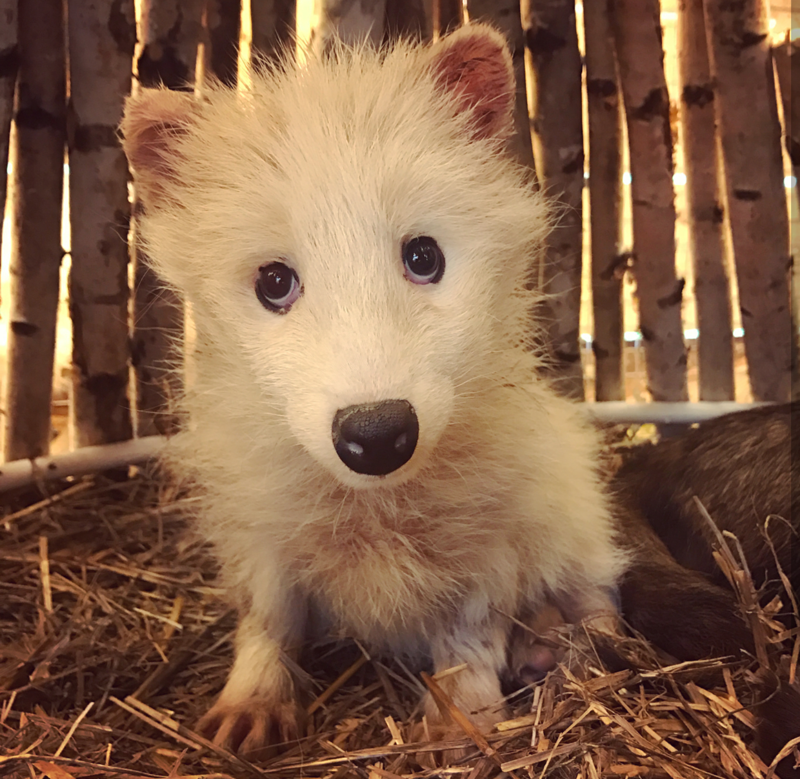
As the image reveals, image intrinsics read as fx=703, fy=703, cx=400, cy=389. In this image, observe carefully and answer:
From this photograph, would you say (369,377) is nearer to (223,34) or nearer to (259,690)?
(259,690)

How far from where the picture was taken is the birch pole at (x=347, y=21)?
1.45 m

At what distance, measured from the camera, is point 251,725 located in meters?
1.20

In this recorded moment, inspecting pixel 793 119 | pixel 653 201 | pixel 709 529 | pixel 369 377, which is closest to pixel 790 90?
pixel 793 119

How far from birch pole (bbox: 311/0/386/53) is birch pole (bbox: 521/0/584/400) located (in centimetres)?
32

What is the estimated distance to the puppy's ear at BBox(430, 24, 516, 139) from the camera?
3.85 ft

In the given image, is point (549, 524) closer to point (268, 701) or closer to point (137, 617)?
point (268, 701)

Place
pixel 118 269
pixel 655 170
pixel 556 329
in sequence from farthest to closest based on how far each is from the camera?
pixel 556 329, pixel 118 269, pixel 655 170

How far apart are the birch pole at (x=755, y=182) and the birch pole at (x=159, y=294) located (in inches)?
43.9

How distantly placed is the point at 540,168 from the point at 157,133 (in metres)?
0.89

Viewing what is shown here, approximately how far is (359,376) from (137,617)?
3.08ft

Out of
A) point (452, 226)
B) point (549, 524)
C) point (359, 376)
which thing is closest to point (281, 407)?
point (359, 376)

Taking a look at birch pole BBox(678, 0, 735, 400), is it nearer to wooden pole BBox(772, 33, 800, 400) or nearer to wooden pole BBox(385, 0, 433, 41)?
wooden pole BBox(772, 33, 800, 400)

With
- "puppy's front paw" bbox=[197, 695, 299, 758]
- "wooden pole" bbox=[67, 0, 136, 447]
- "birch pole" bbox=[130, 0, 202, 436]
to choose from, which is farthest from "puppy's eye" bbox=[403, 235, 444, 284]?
"wooden pole" bbox=[67, 0, 136, 447]

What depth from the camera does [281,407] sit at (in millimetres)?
1067
